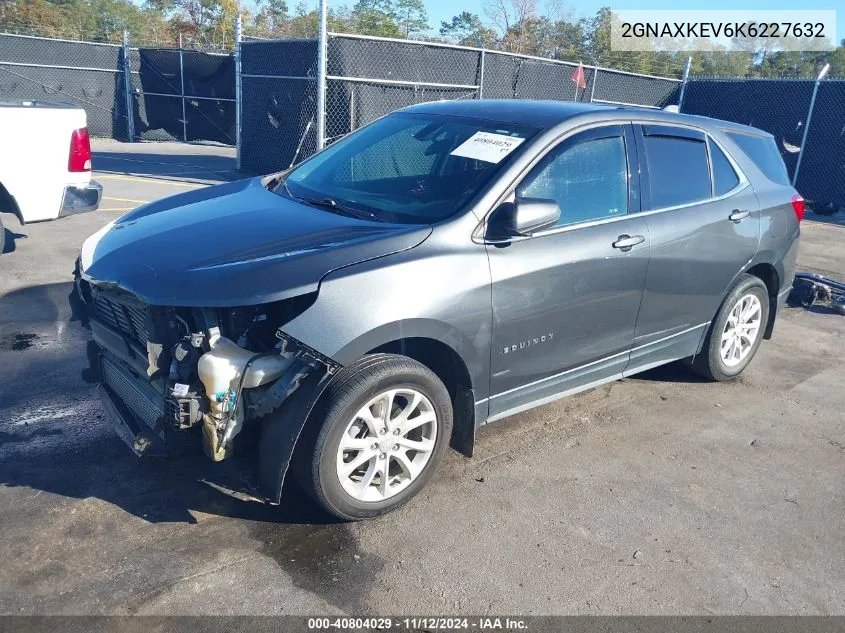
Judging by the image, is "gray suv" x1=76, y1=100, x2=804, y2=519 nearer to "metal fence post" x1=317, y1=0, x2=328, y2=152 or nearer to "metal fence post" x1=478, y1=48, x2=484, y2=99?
"metal fence post" x1=317, y1=0, x2=328, y2=152

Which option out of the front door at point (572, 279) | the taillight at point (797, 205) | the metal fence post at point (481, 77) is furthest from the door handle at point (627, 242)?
the metal fence post at point (481, 77)

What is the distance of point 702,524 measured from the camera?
139 inches

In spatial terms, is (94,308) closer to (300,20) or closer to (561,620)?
(561,620)

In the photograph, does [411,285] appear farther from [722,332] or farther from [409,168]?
[722,332]

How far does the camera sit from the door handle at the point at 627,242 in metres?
4.02

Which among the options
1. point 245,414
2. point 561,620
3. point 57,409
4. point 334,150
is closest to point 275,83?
point 334,150

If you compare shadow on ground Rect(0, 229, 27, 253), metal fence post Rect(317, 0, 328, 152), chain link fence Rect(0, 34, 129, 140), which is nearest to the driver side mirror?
shadow on ground Rect(0, 229, 27, 253)

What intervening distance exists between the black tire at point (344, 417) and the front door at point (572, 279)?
1.70 ft

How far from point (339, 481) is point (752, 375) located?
3703mm

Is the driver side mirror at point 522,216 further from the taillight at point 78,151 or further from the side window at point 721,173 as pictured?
the taillight at point 78,151

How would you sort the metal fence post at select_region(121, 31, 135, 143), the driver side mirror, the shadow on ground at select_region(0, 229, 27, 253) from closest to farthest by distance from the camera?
1. the driver side mirror
2. the shadow on ground at select_region(0, 229, 27, 253)
3. the metal fence post at select_region(121, 31, 135, 143)

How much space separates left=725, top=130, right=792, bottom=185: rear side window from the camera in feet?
16.9

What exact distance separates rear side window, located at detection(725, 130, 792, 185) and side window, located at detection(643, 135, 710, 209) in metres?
0.55

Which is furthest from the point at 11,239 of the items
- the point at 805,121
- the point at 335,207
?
A: the point at 805,121
